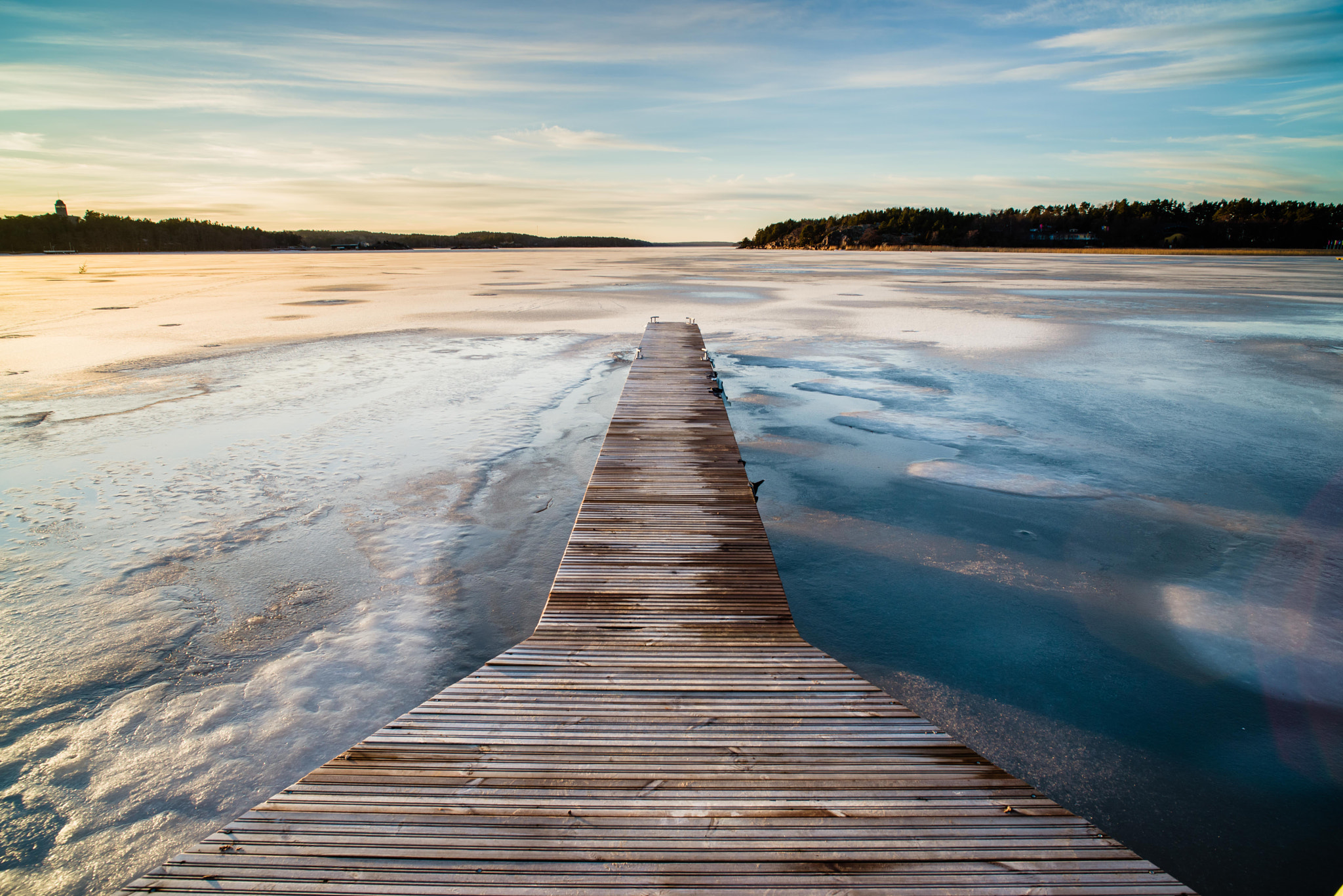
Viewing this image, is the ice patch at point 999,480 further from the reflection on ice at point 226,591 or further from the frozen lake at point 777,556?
the reflection on ice at point 226,591

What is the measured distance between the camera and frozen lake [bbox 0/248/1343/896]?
9.41ft

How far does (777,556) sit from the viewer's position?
195 inches

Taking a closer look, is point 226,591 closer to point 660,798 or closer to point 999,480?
point 660,798

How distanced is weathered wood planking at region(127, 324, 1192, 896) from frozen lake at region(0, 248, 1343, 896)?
0.76 meters

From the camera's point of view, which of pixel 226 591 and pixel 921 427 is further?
pixel 921 427

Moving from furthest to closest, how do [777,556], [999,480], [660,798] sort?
[999,480], [777,556], [660,798]

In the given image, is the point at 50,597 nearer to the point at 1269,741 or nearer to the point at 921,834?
the point at 921,834

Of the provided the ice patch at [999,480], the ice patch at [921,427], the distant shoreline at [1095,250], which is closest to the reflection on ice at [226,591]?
the ice patch at [921,427]

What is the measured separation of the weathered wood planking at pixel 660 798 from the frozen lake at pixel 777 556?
764mm

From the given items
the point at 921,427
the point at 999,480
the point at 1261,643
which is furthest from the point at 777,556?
the point at 921,427

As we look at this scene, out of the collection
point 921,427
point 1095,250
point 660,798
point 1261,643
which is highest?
point 1095,250

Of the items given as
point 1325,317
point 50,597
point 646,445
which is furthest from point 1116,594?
point 1325,317

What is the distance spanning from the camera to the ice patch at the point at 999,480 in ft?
19.6

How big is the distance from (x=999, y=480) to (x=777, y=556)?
278cm
